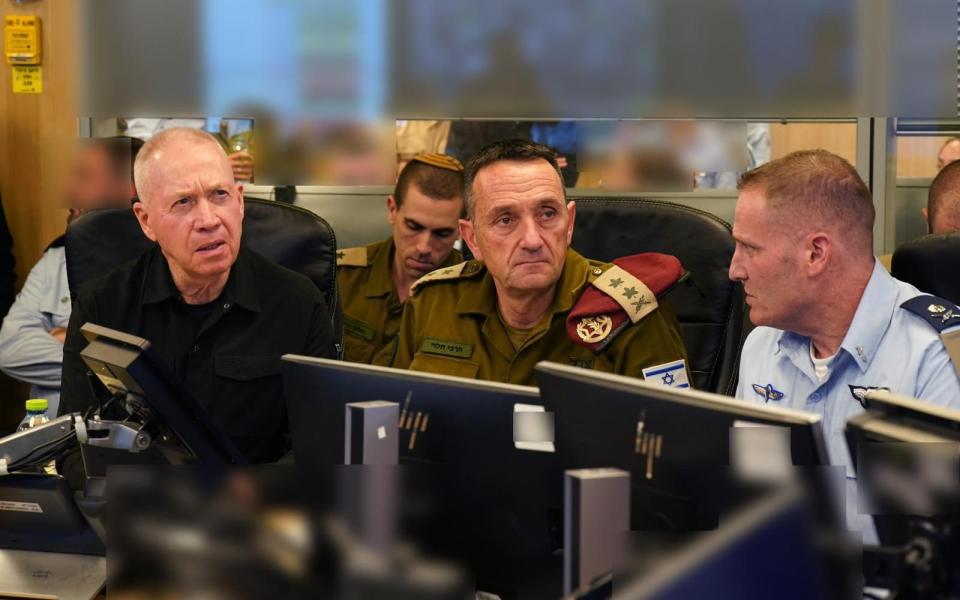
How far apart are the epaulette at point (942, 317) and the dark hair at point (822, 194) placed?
0.59 feet

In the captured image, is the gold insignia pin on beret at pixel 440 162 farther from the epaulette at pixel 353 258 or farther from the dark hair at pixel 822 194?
the dark hair at pixel 822 194

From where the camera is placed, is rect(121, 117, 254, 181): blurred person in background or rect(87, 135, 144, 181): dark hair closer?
rect(87, 135, 144, 181): dark hair

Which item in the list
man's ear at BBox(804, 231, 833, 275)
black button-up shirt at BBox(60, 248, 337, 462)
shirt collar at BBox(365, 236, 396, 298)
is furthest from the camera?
shirt collar at BBox(365, 236, 396, 298)

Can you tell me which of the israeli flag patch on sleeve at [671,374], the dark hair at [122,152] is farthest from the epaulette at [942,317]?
the dark hair at [122,152]

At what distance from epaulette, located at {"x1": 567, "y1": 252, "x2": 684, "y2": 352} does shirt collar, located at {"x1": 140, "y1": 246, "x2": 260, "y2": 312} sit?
69 centimetres

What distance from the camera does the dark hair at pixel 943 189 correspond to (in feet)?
10.5

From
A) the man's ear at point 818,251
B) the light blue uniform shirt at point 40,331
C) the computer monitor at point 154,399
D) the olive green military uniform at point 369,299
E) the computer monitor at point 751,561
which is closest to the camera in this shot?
the computer monitor at point 751,561

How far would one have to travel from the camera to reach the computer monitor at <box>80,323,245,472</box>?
4.78 feet

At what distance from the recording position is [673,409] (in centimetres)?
103

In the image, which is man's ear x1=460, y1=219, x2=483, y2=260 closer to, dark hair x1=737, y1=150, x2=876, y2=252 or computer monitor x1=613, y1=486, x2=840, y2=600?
dark hair x1=737, y1=150, x2=876, y2=252

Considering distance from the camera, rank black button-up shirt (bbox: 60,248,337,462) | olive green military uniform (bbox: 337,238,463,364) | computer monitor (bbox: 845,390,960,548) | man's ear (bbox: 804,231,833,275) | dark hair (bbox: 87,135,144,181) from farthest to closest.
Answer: dark hair (bbox: 87,135,144,181), olive green military uniform (bbox: 337,238,463,364), black button-up shirt (bbox: 60,248,337,462), man's ear (bbox: 804,231,833,275), computer monitor (bbox: 845,390,960,548)

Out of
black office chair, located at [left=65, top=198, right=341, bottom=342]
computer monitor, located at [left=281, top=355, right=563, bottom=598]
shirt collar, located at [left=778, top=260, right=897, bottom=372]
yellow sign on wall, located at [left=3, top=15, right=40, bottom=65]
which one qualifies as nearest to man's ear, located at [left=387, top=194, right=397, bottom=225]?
black office chair, located at [left=65, top=198, right=341, bottom=342]

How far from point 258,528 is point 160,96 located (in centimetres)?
331

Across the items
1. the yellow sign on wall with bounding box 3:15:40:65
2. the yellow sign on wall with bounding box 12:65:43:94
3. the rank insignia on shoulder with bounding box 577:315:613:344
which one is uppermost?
the yellow sign on wall with bounding box 3:15:40:65
